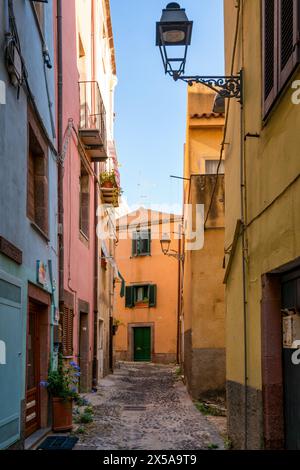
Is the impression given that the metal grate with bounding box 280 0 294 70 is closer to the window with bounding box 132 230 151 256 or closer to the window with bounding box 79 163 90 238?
the window with bounding box 79 163 90 238

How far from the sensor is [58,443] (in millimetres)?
8594

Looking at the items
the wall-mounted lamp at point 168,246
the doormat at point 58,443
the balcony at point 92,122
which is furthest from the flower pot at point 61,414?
the wall-mounted lamp at point 168,246

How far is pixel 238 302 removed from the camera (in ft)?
26.2

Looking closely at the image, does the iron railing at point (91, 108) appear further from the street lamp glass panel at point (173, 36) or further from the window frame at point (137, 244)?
the window frame at point (137, 244)

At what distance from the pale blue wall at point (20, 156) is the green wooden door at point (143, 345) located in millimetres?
24843

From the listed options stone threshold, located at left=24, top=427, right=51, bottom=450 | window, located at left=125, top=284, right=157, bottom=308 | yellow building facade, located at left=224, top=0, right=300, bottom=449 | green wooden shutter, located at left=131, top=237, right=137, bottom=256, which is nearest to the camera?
yellow building facade, located at left=224, top=0, right=300, bottom=449

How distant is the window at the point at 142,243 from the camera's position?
34656mm

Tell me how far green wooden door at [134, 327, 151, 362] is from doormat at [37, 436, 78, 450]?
83.1 ft

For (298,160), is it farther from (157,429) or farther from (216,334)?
(216,334)

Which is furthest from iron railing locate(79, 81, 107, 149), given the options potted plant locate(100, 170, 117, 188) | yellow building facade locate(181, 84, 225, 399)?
yellow building facade locate(181, 84, 225, 399)

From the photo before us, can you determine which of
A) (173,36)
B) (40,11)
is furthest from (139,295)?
(173,36)

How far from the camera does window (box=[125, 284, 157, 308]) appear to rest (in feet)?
112

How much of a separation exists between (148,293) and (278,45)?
29.3 metres

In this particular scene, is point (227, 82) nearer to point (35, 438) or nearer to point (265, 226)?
point (265, 226)
